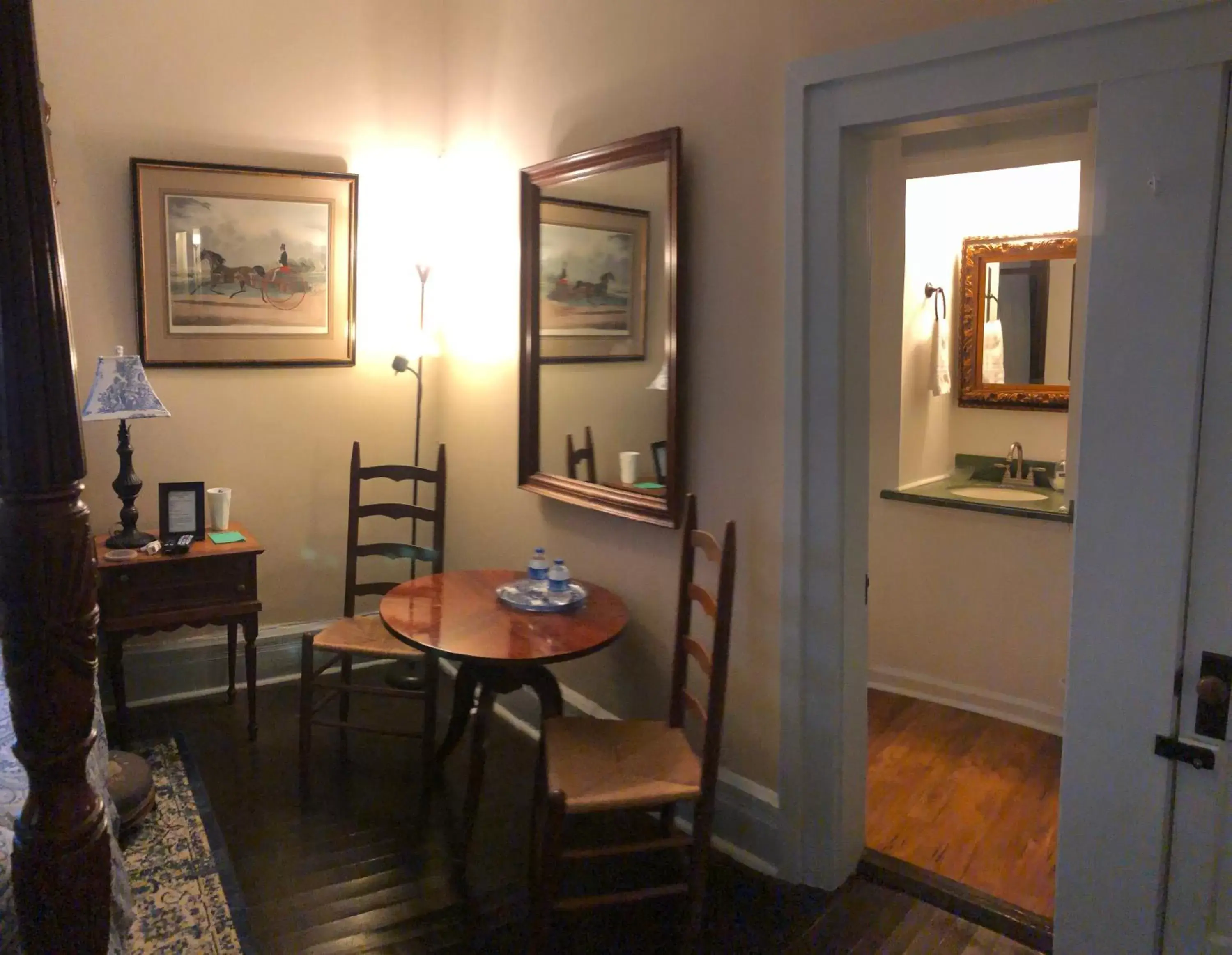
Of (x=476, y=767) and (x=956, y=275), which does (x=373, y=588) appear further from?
(x=956, y=275)

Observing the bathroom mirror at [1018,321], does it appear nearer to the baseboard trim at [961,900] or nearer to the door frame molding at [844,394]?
the door frame molding at [844,394]

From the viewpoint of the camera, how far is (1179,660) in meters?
1.79

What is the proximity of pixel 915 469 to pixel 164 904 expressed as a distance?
10.6 feet

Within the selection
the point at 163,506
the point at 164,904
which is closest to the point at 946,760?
the point at 164,904

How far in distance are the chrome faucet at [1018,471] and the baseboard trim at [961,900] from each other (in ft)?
6.81

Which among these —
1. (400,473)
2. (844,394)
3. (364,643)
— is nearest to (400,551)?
(400,473)

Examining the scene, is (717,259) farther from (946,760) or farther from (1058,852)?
(946,760)

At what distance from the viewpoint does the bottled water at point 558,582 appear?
9.23 feet

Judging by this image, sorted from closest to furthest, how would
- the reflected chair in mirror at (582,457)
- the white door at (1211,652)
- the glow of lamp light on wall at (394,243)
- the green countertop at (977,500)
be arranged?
the white door at (1211,652), the reflected chair in mirror at (582,457), the green countertop at (977,500), the glow of lamp light on wall at (394,243)

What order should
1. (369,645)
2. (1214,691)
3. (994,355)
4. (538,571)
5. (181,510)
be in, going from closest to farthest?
(1214,691), (538,571), (369,645), (181,510), (994,355)

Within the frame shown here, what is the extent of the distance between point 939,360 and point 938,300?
0.27m

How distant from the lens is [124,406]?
303cm

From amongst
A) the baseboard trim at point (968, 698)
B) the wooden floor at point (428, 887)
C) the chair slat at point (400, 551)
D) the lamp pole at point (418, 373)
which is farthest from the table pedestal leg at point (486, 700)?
the baseboard trim at point (968, 698)

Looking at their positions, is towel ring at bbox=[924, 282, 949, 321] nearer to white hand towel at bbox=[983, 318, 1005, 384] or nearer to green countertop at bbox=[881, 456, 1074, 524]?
white hand towel at bbox=[983, 318, 1005, 384]
